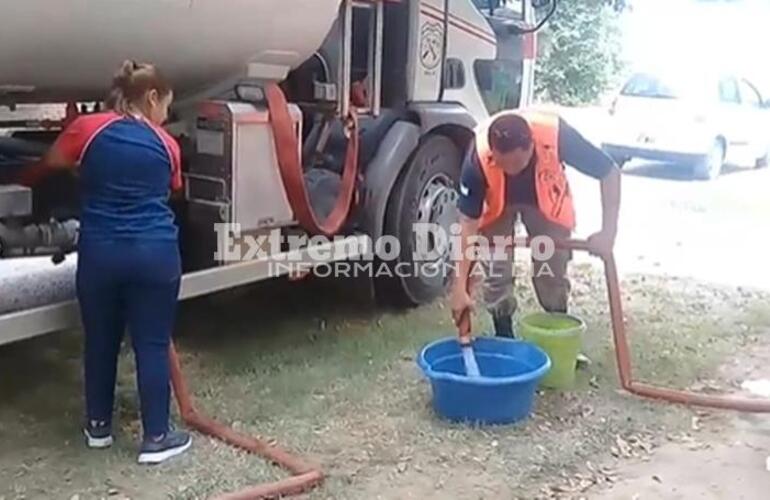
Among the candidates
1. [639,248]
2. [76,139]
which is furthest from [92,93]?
[639,248]

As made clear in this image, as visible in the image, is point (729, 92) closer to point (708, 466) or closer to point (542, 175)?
point (542, 175)

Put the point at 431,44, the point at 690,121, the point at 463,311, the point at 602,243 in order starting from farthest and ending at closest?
the point at 690,121
the point at 431,44
the point at 602,243
the point at 463,311

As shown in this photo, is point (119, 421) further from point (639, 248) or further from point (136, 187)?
point (639, 248)

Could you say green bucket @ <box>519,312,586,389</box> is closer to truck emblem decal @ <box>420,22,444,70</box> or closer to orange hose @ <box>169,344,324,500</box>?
orange hose @ <box>169,344,324,500</box>

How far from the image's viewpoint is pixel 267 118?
190 inches

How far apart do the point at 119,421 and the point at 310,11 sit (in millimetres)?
1980

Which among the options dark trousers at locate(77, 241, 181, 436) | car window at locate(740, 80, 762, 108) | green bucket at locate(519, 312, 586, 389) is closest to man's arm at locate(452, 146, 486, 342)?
green bucket at locate(519, 312, 586, 389)

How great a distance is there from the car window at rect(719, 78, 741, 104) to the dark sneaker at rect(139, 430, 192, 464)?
11837mm

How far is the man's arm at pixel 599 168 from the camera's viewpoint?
4516mm

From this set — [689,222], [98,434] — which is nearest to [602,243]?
[98,434]

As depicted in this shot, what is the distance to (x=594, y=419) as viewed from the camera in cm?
453

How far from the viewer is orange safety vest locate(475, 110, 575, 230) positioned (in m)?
4.55

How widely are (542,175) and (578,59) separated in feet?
48.3

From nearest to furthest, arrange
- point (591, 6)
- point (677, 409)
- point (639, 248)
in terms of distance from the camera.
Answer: point (677, 409)
point (639, 248)
point (591, 6)
